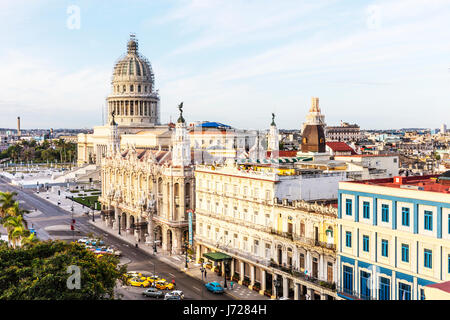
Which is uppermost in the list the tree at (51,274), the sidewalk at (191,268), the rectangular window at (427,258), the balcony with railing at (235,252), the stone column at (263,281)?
the rectangular window at (427,258)

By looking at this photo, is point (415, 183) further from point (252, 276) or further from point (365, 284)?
point (252, 276)

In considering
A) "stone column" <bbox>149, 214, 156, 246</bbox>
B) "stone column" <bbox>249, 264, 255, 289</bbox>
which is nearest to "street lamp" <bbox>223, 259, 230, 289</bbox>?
"stone column" <bbox>249, 264, 255, 289</bbox>

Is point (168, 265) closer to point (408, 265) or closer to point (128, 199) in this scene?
point (128, 199)

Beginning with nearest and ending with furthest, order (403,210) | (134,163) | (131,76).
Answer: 1. (403,210)
2. (134,163)
3. (131,76)

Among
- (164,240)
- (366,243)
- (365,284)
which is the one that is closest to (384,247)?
(366,243)

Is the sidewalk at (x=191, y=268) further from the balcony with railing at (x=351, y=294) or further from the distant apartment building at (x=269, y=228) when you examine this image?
the balcony with railing at (x=351, y=294)

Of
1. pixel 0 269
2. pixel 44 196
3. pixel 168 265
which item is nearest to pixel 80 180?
pixel 44 196

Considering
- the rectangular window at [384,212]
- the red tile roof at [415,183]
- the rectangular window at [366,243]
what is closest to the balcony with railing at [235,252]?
the rectangular window at [366,243]

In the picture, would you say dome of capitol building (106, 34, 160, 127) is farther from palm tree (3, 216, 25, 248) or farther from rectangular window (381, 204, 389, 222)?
rectangular window (381, 204, 389, 222)
